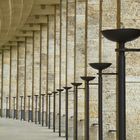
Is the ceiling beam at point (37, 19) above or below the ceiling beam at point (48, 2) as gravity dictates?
below

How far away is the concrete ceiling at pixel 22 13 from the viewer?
27.7m

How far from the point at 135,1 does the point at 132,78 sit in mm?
1656

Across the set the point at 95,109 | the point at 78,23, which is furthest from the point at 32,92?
the point at 95,109

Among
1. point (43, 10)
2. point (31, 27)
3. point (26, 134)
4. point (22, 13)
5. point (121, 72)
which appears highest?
point (43, 10)

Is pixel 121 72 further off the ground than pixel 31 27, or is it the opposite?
pixel 31 27

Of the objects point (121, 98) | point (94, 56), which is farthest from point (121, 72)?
point (94, 56)

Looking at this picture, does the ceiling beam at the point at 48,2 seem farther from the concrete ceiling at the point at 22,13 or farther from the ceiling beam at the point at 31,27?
the ceiling beam at the point at 31,27

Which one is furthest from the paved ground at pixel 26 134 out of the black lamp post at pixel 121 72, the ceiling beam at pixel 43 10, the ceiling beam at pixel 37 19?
the black lamp post at pixel 121 72

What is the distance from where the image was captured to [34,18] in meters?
35.2

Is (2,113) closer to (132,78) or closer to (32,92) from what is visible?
(32,92)

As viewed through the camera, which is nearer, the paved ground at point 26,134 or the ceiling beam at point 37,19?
the paved ground at point 26,134

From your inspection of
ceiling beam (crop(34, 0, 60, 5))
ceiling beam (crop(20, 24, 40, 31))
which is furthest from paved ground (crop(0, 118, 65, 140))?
ceiling beam (crop(20, 24, 40, 31))

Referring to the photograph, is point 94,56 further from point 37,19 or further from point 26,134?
point 37,19

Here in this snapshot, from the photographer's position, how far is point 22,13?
97.9ft
